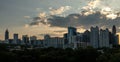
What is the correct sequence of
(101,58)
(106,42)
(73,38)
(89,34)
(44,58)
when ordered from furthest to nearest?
(73,38) < (89,34) < (106,42) < (44,58) < (101,58)

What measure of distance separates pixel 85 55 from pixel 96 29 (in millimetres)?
103871

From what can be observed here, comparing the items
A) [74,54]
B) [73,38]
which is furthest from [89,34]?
[74,54]

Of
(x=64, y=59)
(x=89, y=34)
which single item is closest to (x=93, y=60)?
(x=64, y=59)

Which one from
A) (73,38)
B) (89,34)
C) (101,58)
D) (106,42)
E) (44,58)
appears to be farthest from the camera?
(73,38)

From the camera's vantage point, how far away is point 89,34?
592 feet

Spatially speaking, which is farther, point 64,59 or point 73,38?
point 73,38

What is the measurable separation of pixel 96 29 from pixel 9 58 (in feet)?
387

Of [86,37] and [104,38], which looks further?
[86,37]

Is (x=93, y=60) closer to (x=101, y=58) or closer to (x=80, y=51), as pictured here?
(x=80, y=51)

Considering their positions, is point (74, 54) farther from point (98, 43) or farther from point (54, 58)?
point (98, 43)

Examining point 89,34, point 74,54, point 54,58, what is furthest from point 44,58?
point 89,34

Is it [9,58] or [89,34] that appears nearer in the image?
[9,58]

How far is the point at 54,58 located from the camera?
72125 mm

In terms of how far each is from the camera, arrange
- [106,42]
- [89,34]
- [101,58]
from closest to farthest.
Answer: [101,58] → [106,42] → [89,34]
